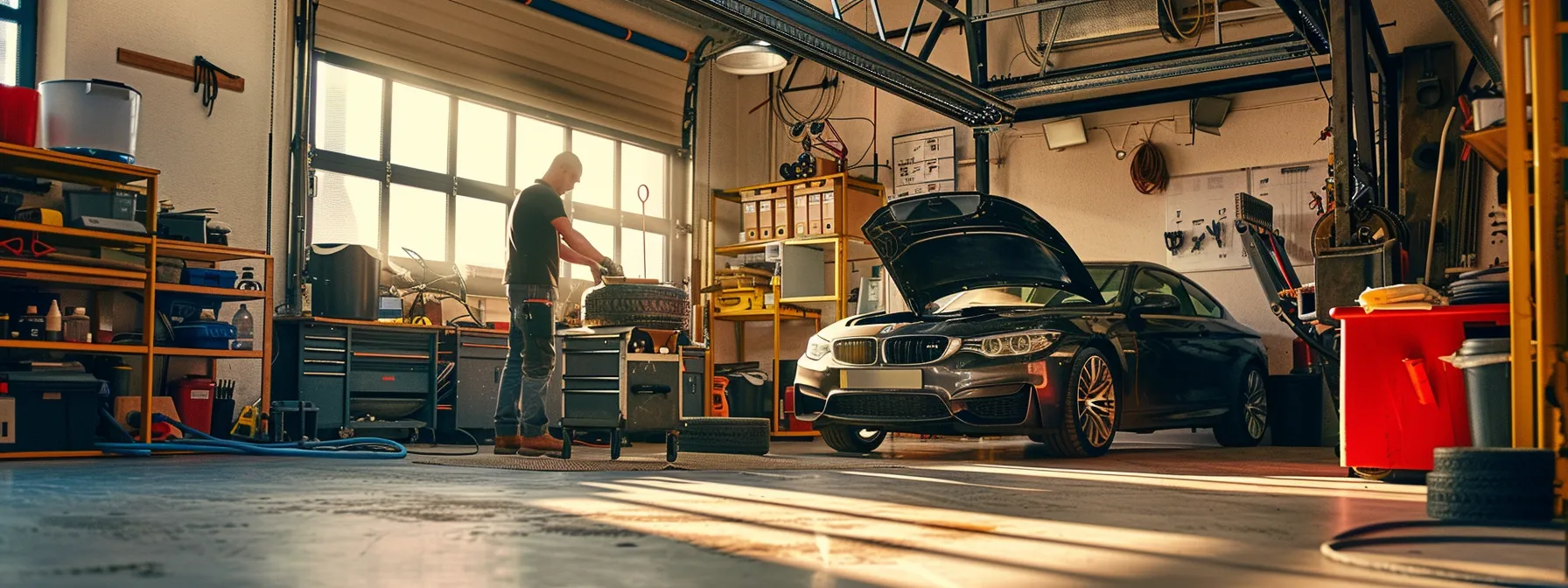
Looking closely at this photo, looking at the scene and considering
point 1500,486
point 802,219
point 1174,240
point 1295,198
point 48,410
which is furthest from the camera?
point 802,219

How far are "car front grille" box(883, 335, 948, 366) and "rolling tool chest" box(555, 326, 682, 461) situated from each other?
1.28 metres

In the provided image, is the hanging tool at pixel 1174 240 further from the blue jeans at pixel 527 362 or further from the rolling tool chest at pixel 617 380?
the blue jeans at pixel 527 362

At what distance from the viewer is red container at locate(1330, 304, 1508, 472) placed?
456 cm

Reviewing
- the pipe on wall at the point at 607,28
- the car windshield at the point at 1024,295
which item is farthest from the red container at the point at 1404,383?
the pipe on wall at the point at 607,28

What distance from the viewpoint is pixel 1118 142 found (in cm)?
1031

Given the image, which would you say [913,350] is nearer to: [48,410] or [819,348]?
[819,348]

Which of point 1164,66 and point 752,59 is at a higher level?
point 1164,66

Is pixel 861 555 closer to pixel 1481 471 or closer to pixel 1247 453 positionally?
pixel 1481 471

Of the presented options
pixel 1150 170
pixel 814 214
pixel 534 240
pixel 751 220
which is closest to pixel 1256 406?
pixel 1150 170

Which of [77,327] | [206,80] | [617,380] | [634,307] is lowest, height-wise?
[617,380]

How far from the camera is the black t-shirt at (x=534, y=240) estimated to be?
6.61 metres

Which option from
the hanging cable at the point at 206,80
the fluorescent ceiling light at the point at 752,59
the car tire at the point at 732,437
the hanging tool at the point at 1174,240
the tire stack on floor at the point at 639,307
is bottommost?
the car tire at the point at 732,437

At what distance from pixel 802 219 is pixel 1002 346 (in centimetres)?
479

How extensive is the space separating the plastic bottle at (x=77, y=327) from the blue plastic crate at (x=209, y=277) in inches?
25.3
